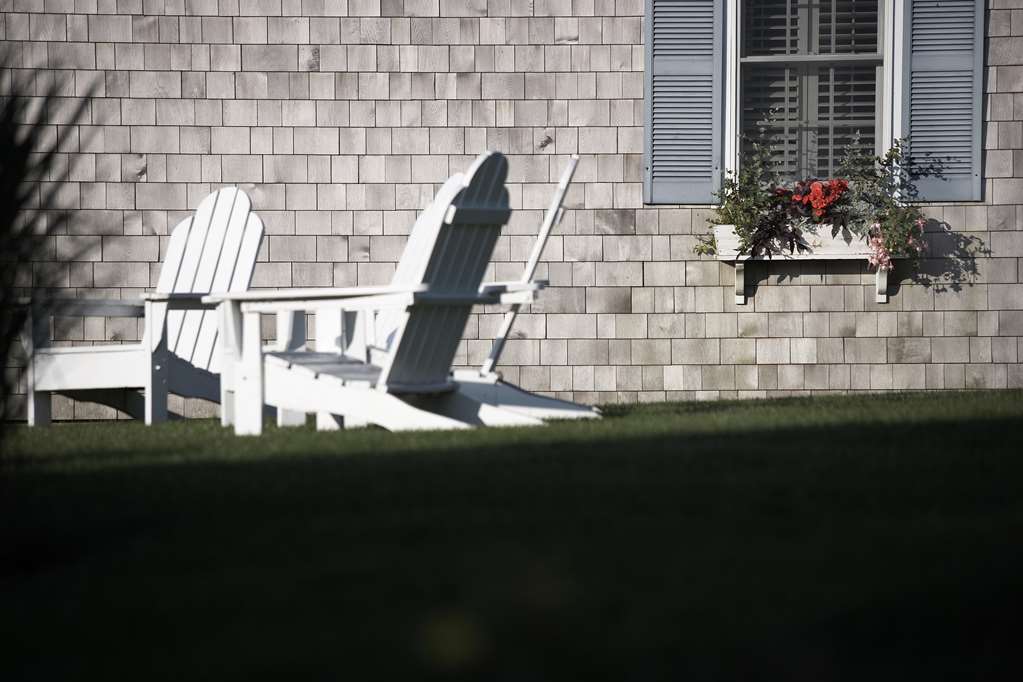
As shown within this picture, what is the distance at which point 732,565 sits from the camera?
255 centimetres

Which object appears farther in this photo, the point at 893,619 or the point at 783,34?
the point at 783,34

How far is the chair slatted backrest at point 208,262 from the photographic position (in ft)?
23.0

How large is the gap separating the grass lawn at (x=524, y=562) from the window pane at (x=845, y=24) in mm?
4291

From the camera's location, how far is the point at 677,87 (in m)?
8.19

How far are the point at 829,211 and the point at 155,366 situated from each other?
3.75 meters

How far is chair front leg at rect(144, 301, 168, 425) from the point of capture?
658 centimetres

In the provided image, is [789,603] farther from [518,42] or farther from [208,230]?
[518,42]

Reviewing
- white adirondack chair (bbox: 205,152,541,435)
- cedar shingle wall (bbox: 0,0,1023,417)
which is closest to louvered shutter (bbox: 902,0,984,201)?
cedar shingle wall (bbox: 0,0,1023,417)

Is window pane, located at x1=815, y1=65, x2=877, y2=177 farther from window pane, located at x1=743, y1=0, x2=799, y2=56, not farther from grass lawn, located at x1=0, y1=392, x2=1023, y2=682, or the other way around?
grass lawn, located at x1=0, y1=392, x2=1023, y2=682

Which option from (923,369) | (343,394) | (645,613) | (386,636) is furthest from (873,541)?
(923,369)

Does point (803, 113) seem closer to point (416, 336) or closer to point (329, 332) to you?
point (329, 332)

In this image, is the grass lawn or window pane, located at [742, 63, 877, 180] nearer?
the grass lawn

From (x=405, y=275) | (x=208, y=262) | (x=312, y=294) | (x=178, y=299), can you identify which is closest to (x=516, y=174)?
(x=208, y=262)

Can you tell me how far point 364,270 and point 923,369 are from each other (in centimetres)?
325
